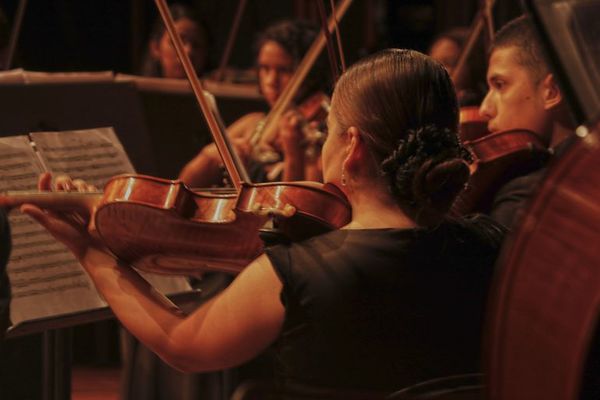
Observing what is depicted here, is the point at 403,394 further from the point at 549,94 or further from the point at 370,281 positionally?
the point at 549,94

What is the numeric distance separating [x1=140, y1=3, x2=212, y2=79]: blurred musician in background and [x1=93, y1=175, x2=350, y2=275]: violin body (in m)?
2.46

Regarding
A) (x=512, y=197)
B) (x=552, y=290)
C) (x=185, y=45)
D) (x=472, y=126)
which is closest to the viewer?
(x=552, y=290)

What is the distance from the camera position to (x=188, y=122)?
12.1ft

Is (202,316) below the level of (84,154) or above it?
below

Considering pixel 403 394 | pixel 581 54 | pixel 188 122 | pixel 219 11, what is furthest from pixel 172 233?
pixel 219 11

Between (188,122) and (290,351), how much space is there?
2.49 m

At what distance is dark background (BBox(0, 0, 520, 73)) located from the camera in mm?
5480

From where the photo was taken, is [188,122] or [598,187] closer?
[598,187]

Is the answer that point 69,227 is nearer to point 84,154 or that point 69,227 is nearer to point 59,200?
point 59,200

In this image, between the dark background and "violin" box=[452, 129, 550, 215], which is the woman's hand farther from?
the dark background

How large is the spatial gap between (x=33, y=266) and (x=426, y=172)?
0.87 m

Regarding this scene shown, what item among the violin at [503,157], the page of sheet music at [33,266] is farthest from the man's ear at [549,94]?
the page of sheet music at [33,266]

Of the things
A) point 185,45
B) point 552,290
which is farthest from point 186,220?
point 185,45

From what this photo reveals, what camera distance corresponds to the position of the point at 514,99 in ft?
7.07
